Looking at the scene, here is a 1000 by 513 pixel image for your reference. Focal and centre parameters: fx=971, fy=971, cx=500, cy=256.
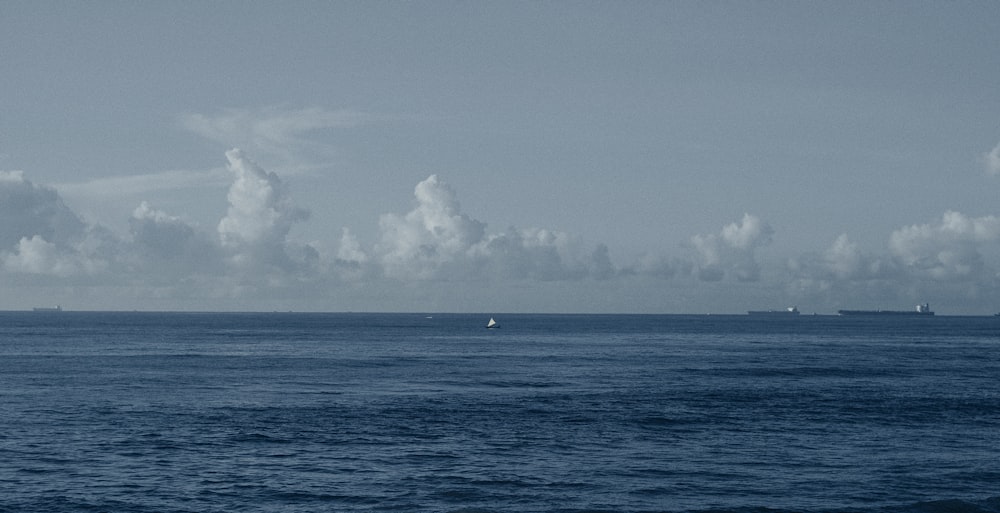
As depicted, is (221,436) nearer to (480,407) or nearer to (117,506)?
(117,506)

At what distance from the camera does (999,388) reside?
10725 cm

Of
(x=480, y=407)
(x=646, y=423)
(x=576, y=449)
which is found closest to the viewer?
(x=576, y=449)

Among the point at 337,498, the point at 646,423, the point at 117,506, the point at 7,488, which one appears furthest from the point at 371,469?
the point at 646,423

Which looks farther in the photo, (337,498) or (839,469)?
(839,469)

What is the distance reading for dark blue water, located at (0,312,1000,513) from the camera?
5166 centimetres

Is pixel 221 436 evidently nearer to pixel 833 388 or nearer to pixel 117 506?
pixel 117 506

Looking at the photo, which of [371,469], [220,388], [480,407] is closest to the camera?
[371,469]

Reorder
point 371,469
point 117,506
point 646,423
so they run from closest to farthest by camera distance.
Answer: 1. point 117,506
2. point 371,469
3. point 646,423

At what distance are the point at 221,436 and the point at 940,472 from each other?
156 feet

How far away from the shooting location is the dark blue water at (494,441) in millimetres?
51656

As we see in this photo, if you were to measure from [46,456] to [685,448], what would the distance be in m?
41.4

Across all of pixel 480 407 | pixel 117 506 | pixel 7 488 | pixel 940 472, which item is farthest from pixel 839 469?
pixel 7 488

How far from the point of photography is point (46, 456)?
60.8m

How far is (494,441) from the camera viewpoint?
6806 centimetres
